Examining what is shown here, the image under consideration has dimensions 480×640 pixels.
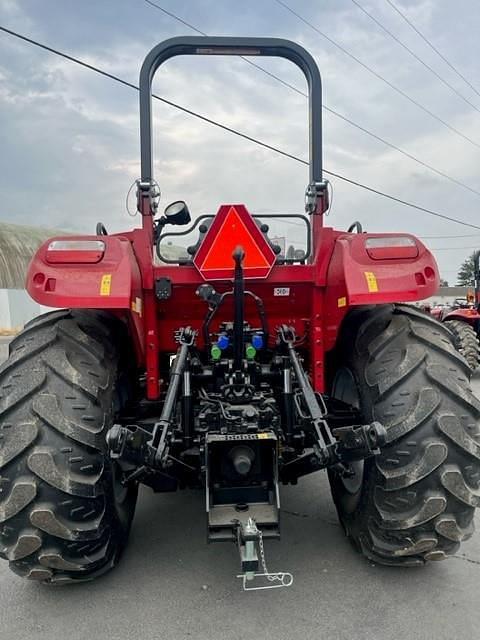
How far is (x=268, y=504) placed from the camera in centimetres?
242

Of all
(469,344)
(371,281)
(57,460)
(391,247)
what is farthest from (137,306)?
(469,344)

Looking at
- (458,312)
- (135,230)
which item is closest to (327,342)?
(135,230)

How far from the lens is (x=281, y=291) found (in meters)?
3.05

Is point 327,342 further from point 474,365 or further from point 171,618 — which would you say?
point 474,365

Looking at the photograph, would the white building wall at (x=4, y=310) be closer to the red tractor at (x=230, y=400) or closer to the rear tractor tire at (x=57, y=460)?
the red tractor at (x=230, y=400)

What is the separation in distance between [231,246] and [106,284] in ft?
2.42

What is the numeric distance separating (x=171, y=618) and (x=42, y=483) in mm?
830

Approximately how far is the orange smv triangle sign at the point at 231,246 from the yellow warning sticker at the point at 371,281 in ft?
1.84

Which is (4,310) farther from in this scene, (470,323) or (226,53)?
(226,53)

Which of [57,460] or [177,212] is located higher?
[177,212]

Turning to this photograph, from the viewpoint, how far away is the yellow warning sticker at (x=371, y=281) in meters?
2.51

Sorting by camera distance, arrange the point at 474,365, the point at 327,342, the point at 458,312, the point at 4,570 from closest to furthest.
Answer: the point at 4,570 < the point at 327,342 < the point at 474,365 < the point at 458,312

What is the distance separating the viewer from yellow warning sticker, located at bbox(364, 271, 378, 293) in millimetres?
2508

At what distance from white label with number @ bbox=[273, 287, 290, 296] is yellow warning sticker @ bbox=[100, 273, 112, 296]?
993 mm
